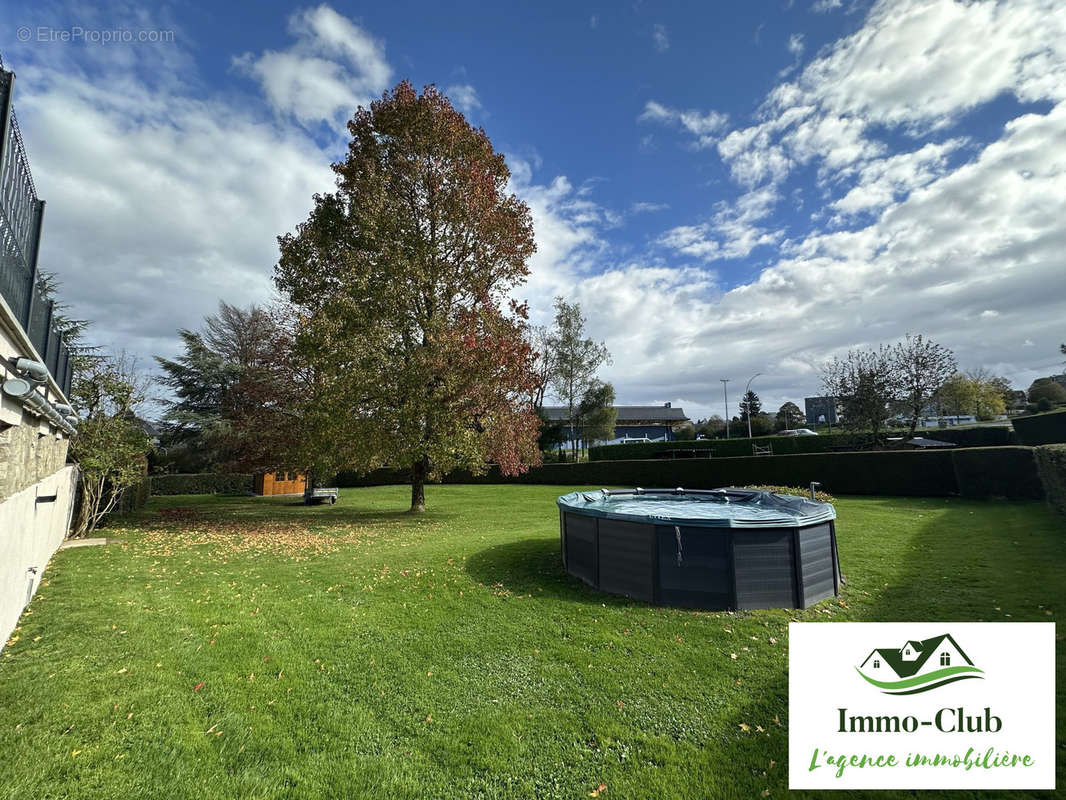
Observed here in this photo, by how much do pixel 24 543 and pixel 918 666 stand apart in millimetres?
9521

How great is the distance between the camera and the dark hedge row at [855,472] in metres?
16.2

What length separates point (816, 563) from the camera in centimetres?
629

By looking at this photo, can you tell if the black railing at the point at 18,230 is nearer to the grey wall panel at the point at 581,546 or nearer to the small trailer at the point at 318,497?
the grey wall panel at the point at 581,546

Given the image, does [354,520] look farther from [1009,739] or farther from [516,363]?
[1009,739]

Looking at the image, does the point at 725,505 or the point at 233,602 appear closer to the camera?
the point at 233,602

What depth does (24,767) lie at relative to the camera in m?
2.98

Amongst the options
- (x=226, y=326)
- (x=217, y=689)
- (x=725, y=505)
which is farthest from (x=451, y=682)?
(x=226, y=326)

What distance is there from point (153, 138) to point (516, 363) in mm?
10448

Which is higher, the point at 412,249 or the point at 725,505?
the point at 412,249

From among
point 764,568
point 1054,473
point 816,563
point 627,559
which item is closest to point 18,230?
point 627,559

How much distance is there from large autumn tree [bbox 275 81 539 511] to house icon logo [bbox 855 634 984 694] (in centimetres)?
1168

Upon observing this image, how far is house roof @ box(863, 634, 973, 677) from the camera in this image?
399 cm

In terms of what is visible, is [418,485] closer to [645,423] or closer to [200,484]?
[200,484]

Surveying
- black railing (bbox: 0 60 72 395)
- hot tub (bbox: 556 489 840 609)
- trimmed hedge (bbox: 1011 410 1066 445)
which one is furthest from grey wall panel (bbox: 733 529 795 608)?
trimmed hedge (bbox: 1011 410 1066 445)
